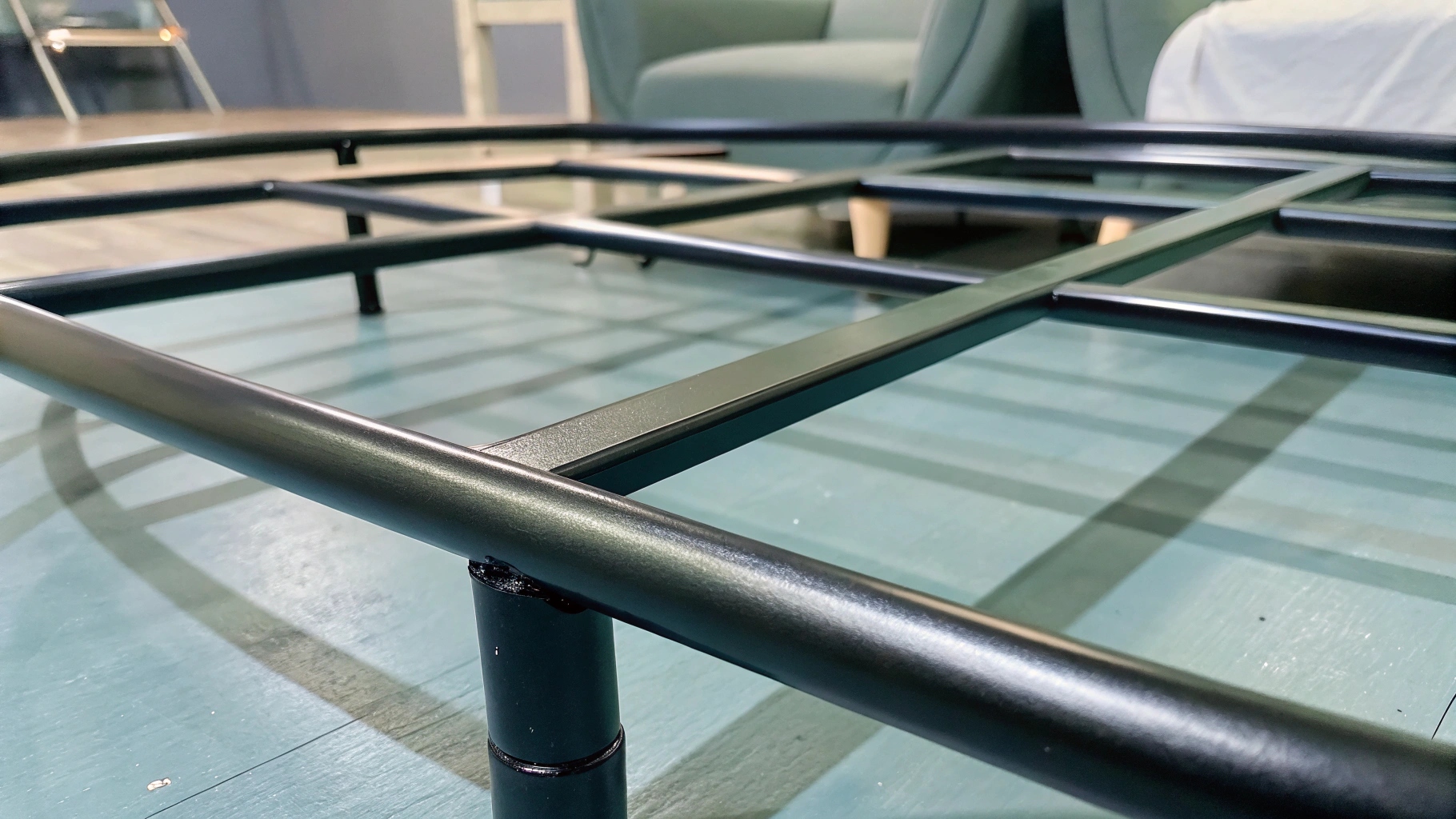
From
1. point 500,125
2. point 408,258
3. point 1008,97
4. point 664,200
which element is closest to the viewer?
point 408,258

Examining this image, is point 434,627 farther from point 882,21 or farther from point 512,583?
point 882,21

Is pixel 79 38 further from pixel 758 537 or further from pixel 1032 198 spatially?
pixel 758 537

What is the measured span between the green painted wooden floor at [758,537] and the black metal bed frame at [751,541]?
192 millimetres

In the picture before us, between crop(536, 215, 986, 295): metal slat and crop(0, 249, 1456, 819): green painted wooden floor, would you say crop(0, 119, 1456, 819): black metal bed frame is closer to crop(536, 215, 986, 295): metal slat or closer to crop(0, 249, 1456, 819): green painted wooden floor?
crop(536, 215, 986, 295): metal slat

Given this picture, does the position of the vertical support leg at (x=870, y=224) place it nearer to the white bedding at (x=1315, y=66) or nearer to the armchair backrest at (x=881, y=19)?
the white bedding at (x=1315, y=66)

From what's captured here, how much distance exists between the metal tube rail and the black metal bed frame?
0.45 meters

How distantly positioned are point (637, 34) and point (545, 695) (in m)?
2.09

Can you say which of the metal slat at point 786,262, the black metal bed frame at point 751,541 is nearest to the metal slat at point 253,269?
the black metal bed frame at point 751,541

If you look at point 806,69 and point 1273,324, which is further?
point 806,69

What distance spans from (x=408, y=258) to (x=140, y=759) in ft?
1.36

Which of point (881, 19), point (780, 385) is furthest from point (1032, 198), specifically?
point (881, 19)

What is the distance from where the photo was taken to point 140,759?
1.75 ft

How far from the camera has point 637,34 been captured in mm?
2160

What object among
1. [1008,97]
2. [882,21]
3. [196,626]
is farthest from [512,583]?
[882,21]
